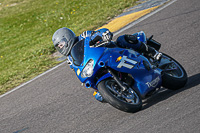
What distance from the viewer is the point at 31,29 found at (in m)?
15.8

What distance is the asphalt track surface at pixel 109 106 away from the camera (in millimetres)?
4887

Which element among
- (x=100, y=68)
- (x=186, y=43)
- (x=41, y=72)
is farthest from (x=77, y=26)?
(x=100, y=68)

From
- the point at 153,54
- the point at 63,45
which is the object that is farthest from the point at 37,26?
the point at 153,54

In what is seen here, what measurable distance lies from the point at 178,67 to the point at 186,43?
80.0 inches

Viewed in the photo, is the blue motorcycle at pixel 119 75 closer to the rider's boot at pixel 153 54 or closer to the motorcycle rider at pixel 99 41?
the motorcycle rider at pixel 99 41

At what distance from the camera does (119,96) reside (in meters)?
5.18

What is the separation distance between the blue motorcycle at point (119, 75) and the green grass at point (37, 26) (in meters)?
4.30

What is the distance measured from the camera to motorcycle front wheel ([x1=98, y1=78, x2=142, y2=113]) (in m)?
4.98

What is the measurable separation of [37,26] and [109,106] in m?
10.7

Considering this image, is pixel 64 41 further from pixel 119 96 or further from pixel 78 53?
pixel 119 96

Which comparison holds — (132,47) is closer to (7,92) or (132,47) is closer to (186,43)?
(186,43)

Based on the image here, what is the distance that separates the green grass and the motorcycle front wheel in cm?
463

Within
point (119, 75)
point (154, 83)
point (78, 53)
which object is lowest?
point (154, 83)

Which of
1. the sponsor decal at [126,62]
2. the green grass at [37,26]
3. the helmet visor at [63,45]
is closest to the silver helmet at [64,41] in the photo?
the helmet visor at [63,45]
